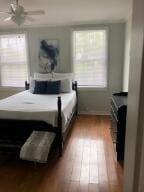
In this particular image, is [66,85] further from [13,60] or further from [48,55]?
[13,60]

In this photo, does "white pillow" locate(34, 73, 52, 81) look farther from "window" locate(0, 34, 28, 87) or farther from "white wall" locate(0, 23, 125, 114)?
"window" locate(0, 34, 28, 87)

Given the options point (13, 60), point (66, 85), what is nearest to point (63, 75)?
point (66, 85)

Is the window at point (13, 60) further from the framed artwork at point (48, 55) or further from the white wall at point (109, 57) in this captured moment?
the framed artwork at point (48, 55)

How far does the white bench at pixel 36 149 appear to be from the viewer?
2.54m

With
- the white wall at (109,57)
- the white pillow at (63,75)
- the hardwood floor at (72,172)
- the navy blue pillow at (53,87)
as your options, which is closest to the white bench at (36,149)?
the hardwood floor at (72,172)

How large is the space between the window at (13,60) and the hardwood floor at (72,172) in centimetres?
281

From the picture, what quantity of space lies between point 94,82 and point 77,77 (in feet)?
1.57

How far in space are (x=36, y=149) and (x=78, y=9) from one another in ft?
8.61

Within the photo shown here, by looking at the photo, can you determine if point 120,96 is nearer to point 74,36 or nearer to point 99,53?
point 99,53

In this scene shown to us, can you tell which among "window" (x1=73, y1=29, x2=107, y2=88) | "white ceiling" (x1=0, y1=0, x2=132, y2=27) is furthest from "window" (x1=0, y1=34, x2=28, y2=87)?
"window" (x1=73, y1=29, x2=107, y2=88)

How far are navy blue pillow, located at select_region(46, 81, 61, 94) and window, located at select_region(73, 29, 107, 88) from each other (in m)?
0.78

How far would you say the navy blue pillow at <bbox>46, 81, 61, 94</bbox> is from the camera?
14.6 feet

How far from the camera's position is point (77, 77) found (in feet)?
16.7

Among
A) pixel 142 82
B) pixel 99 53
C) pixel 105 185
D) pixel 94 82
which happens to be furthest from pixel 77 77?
pixel 142 82
